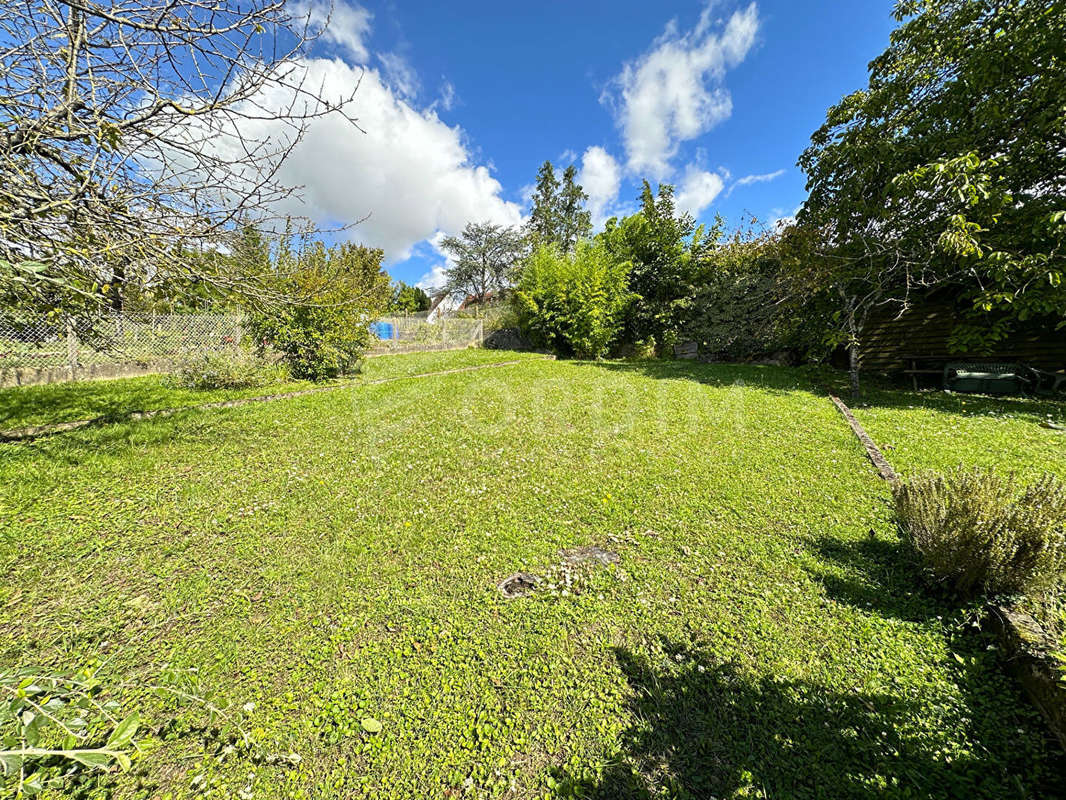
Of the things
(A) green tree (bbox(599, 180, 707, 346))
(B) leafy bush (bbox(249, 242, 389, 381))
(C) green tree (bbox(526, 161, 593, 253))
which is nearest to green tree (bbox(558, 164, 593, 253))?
(C) green tree (bbox(526, 161, 593, 253))

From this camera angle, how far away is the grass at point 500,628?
1598 mm

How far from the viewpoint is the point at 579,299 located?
51.0 ft

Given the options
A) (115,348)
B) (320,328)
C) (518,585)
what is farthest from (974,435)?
(115,348)

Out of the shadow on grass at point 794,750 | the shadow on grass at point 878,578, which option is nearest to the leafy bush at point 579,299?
the shadow on grass at point 878,578

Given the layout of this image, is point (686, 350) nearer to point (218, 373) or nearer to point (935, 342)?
point (935, 342)

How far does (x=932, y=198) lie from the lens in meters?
7.50

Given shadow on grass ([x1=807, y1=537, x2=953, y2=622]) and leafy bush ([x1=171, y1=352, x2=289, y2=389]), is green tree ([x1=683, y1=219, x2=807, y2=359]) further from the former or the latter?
leafy bush ([x1=171, y1=352, x2=289, y2=389])

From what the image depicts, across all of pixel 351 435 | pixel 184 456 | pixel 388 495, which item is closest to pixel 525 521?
pixel 388 495

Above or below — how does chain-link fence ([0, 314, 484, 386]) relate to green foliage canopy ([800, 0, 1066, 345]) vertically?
below

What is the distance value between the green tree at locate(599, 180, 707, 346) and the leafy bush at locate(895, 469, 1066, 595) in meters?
15.2

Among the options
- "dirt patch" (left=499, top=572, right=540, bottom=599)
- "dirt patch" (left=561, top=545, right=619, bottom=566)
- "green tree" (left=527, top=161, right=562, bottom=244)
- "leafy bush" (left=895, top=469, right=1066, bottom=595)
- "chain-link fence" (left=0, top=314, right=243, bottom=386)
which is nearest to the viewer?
"leafy bush" (left=895, top=469, right=1066, bottom=595)

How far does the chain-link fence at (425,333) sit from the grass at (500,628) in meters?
12.5

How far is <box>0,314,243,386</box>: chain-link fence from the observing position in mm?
7609

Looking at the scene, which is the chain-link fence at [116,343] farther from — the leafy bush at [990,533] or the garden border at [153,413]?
the leafy bush at [990,533]
